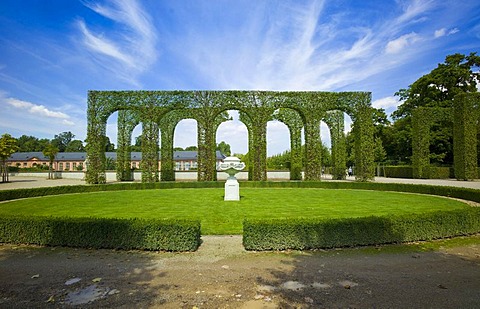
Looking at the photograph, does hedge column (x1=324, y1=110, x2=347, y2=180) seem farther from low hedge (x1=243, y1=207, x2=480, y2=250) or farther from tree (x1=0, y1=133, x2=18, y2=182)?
tree (x1=0, y1=133, x2=18, y2=182)

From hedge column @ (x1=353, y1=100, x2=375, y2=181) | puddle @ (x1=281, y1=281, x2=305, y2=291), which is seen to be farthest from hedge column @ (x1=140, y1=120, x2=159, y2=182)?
puddle @ (x1=281, y1=281, x2=305, y2=291)

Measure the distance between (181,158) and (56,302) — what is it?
68131 millimetres

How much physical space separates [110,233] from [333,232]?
15.7 feet

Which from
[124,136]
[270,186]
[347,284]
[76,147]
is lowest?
[347,284]

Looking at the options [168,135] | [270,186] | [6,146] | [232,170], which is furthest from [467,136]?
[6,146]

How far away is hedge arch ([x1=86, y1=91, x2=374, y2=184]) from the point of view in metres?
21.6

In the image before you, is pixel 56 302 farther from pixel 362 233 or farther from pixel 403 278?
pixel 362 233

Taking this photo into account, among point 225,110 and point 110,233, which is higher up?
point 225,110

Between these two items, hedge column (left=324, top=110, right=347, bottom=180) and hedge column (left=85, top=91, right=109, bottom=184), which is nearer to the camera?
hedge column (left=85, top=91, right=109, bottom=184)

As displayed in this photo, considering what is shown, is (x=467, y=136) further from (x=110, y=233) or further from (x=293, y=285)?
(x=110, y=233)

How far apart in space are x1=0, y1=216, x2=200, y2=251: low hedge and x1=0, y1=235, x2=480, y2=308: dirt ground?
0.65 feet

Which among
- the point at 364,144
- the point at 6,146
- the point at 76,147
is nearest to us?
the point at 364,144

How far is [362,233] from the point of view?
578cm

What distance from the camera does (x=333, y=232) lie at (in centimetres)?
564
